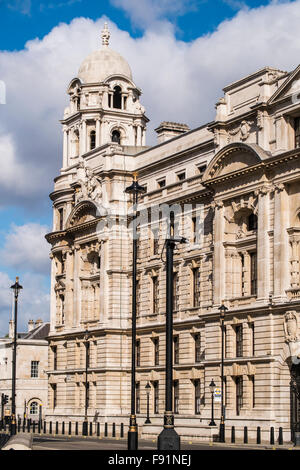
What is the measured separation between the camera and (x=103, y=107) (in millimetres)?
90438

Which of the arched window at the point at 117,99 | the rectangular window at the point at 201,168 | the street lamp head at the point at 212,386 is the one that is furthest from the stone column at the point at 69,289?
the street lamp head at the point at 212,386

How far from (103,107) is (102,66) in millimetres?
4168

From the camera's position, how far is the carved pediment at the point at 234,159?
204ft

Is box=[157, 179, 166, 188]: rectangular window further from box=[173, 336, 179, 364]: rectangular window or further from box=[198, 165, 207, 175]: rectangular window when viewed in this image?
box=[173, 336, 179, 364]: rectangular window

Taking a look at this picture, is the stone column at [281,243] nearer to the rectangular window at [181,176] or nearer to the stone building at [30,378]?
the rectangular window at [181,176]

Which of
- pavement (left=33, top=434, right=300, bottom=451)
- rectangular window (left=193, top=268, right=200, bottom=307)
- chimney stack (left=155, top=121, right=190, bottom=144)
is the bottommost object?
pavement (left=33, top=434, right=300, bottom=451)

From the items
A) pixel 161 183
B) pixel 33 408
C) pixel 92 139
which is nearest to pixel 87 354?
pixel 161 183

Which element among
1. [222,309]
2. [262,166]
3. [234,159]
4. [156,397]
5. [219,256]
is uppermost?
[234,159]

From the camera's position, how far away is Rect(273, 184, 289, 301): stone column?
196 ft

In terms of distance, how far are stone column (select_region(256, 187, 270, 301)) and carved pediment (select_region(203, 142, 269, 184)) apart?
2.05m

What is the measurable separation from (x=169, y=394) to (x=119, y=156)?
48.0 metres

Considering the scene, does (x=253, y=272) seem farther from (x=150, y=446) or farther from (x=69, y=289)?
(x=69, y=289)

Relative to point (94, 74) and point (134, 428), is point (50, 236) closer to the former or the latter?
point (94, 74)

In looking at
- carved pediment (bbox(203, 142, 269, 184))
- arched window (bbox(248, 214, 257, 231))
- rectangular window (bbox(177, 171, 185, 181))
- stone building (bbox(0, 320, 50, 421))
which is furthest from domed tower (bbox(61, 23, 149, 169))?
stone building (bbox(0, 320, 50, 421))
